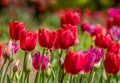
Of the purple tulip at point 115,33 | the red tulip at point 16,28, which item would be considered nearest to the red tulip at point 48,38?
the red tulip at point 16,28

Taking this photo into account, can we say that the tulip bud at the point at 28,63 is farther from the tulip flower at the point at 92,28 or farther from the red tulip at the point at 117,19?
the tulip flower at the point at 92,28

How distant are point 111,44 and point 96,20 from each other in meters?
11.1

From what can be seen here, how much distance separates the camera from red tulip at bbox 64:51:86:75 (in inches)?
124

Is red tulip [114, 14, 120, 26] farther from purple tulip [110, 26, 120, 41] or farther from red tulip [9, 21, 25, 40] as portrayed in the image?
red tulip [9, 21, 25, 40]

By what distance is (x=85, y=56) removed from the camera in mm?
3227

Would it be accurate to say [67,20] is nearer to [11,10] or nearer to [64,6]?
[11,10]

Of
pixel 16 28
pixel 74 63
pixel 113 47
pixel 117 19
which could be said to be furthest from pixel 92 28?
pixel 74 63

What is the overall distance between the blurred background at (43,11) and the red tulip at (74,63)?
6888mm

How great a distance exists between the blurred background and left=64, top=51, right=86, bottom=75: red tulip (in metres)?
6.89

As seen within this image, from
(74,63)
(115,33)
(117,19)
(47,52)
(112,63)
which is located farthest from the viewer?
(115,33)

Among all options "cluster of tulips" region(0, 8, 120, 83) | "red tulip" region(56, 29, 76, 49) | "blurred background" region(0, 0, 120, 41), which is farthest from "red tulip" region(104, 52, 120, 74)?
"blurred background" region(0, 0, 120, 41)

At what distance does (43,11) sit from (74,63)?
14.9 m

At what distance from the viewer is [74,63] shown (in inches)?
124

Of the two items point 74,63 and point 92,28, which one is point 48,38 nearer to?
point 74,63
